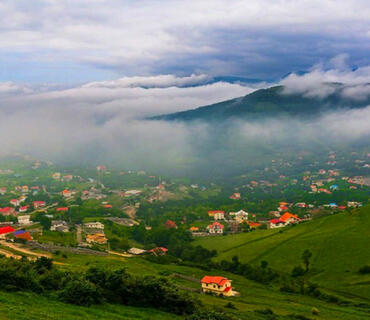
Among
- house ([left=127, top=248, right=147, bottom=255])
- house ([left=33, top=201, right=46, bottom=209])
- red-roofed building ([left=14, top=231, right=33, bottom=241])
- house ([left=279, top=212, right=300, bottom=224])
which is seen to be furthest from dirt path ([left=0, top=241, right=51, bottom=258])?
house ([left=279, top=212, right=300, bottom=224])

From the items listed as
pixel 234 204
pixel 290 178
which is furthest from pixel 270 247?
pixel 290 178

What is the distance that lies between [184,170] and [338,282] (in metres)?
153

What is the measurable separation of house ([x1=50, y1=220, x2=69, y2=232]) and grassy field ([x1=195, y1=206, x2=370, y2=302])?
27.7m

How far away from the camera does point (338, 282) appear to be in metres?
46.3

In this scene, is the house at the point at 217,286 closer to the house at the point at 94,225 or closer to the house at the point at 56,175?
the house at the point at 94,225

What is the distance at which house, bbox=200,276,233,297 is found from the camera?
40.0 meters

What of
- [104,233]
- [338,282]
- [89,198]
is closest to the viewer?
[338,282]

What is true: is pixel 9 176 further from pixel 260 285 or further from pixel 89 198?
pixel 260 285

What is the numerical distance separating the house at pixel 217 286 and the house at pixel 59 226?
Result: 4779cm

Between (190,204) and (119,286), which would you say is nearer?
(119,286)

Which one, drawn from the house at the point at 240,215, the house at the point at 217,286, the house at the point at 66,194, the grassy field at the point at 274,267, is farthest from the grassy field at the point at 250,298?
the house at the point at 66,194

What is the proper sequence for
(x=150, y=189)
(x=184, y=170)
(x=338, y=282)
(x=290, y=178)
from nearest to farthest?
(x=338, y=282) < (x=150, y=189) < (x=290, y=178) < (x=184, y=170)

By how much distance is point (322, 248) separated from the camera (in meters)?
58.8

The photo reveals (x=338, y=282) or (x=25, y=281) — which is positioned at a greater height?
(x=25, y=281)
